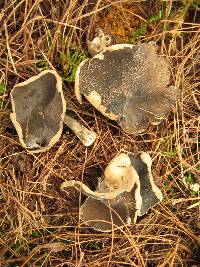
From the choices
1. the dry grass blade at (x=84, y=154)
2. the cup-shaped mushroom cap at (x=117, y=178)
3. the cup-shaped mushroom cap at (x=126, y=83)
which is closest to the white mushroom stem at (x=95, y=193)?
the cup-shaped mushroom cap at (x=117, y=178)

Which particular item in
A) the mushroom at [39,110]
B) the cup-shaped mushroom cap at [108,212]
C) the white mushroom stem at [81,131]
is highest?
the mushroom at [39,110]

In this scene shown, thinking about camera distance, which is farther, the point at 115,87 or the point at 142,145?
the point at 142,145

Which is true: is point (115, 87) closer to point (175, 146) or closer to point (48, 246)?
point (175, 146)

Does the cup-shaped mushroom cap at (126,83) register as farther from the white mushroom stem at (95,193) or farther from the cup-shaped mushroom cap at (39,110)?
the white mushroom stem at (95,193)

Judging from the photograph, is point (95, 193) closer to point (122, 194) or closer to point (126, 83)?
point (122, 194)

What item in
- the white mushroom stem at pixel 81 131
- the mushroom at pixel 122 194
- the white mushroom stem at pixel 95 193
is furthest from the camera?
the white mushroom stem at pixel 81 131

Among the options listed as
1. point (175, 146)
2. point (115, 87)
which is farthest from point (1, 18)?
point (175, 146)

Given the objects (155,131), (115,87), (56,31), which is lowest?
(155,131)

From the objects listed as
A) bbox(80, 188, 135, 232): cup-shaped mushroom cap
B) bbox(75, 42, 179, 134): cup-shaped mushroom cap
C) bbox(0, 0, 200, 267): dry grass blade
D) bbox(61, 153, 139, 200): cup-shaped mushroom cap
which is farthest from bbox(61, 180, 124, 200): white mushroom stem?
bbox(75, 42, 179, 134): cup-shaped mushroom cap
